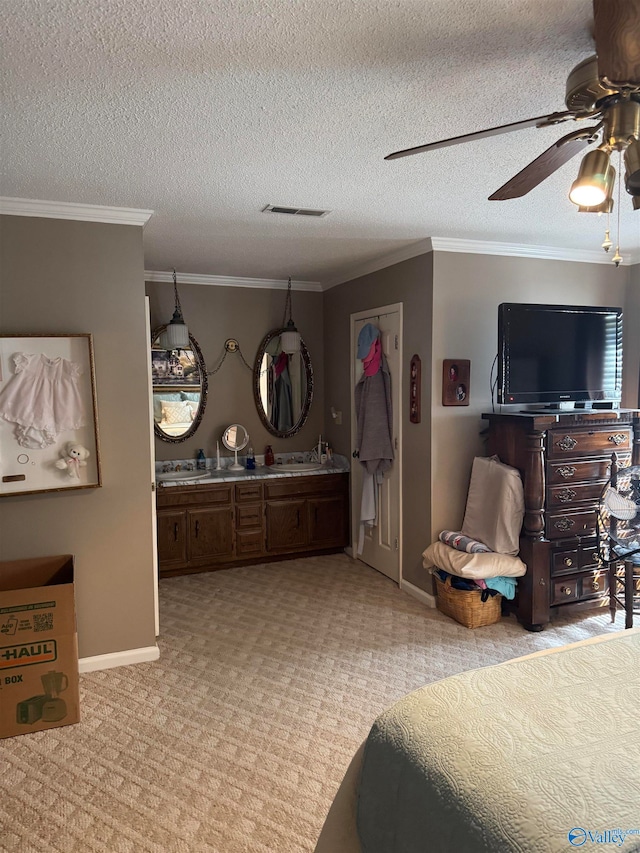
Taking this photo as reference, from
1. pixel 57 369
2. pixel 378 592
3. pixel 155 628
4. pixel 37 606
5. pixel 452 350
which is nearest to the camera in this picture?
pixel 37 606

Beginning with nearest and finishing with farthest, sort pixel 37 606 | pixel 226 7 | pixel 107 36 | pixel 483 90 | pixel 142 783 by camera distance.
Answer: pixel 226 7, pixel 107 36, pixel 483 90, pixel 142 783, pixel 37 606

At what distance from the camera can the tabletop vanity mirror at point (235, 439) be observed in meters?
5.41

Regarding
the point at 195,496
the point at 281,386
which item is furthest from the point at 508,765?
the point at 281,386

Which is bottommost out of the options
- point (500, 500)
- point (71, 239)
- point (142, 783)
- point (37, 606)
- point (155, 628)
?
point (142, 783)

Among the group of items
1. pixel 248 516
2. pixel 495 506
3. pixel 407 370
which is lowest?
pixel 248 516

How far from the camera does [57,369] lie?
3053mm

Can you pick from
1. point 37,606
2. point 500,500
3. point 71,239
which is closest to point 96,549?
point 37,606

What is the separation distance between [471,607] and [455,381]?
149 centimetres

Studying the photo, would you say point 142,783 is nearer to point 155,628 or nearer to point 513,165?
point 155,628

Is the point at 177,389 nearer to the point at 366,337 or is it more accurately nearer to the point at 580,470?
the point at 366,337

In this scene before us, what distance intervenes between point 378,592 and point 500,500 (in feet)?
4.10

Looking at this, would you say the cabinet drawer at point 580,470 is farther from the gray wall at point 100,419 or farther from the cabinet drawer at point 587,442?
the gray wall at point 100,419

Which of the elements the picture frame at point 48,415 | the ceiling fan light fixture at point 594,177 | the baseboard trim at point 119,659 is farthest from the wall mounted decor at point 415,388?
the ceiling fan light fixture at point 594,177

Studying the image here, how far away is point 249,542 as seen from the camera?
5.03 metres
